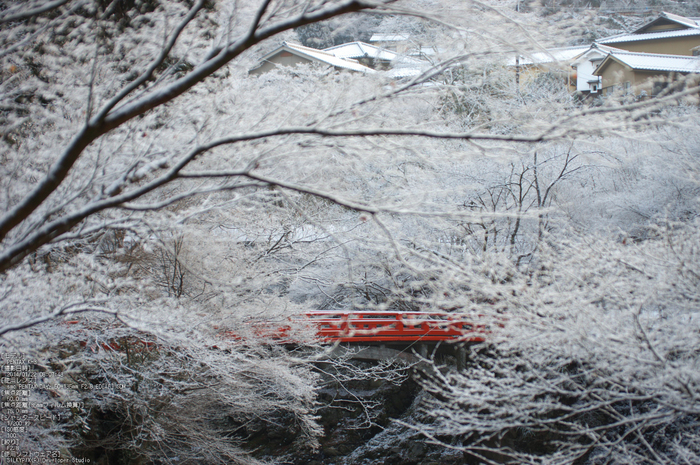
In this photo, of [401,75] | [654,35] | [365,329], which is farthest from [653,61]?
[365,329]

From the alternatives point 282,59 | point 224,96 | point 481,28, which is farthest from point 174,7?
point 282,59

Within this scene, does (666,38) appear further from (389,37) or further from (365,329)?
(365,329)

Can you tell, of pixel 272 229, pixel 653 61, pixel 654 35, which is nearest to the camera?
pixel 272 229

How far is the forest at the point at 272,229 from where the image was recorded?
1.72 m

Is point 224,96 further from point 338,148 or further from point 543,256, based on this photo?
point 543,256

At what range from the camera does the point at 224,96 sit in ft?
9.48

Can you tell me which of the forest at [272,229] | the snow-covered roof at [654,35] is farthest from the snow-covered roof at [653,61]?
the snow-covered roof at [654,35]

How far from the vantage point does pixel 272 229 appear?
6.16 m

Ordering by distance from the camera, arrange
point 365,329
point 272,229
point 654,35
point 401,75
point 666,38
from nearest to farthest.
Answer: point 401,75 < point 365,329 < point 272,229 < point 666,38 < point 654,35

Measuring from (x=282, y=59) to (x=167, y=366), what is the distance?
8325mm

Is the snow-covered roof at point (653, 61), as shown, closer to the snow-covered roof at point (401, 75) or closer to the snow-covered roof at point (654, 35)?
the snow-covered roof at point (654, 35)

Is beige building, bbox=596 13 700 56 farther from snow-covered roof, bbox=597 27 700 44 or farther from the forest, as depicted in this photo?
the forest

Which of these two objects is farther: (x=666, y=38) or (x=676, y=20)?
(x=676, y=20)

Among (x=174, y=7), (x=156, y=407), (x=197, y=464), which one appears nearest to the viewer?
(x=174, y=7)
